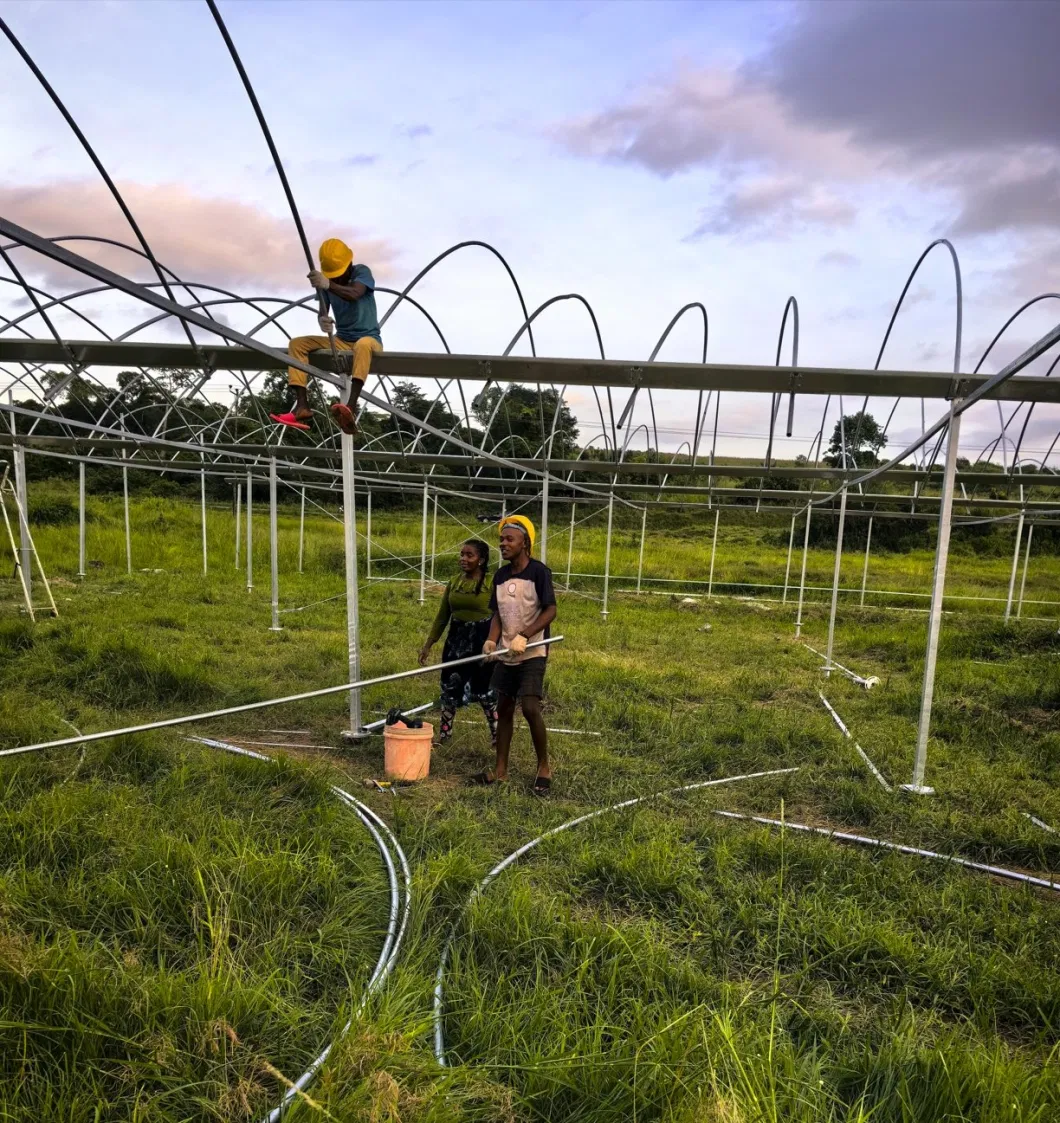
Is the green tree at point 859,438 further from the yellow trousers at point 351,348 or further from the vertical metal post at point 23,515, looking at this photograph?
the vertical metal post at point 23,515

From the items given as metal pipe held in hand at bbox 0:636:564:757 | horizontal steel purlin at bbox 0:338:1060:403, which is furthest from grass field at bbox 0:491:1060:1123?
horizontal steel purlin at bbox 0:338:1060:403

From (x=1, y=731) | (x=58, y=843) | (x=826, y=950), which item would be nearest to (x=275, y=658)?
(x=1, y=731)

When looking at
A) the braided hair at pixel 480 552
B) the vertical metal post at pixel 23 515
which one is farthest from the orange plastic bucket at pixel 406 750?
the vertical metal post at pixel 23 515

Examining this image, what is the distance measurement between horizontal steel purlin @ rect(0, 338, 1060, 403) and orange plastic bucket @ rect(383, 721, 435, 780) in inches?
94.4

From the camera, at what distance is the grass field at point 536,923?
1945mm

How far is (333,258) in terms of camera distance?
423cm

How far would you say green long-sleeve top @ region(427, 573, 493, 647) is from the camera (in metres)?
5.10

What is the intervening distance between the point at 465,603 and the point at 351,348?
1.80 meters

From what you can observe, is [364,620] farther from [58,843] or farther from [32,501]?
[32,501]

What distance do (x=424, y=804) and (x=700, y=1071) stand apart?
2.37 m

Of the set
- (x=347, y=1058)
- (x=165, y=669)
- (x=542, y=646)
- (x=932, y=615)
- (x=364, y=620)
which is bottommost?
(x=364, y=620)

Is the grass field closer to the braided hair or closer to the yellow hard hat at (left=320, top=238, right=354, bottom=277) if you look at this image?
the braided hair

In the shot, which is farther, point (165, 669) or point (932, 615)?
point (165, 669)

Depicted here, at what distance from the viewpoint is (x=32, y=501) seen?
1911 cm
